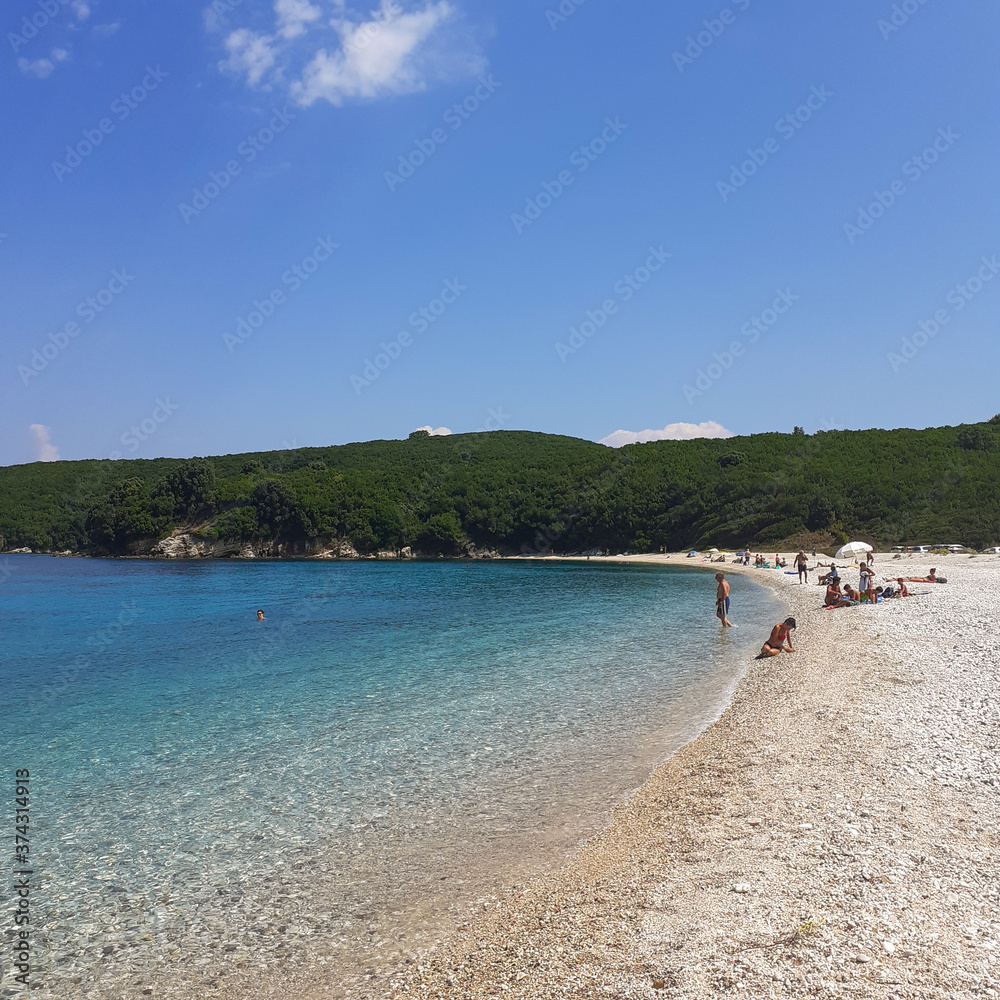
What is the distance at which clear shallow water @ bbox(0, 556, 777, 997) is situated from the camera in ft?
22.1

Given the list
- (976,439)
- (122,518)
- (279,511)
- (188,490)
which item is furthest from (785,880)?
(122,518)

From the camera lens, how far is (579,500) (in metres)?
97.9

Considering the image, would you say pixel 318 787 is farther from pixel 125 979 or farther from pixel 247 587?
pixel 247 587

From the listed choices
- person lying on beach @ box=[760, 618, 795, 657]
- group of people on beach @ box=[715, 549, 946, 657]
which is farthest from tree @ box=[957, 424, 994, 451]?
person lying on beach @ box=[760, 618, 795, 657]

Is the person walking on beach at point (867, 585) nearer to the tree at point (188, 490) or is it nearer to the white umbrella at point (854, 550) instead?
the white umbrella at point (854, 550)

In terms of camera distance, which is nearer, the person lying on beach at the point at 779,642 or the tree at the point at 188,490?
the person lying on beach at the point at 779,642

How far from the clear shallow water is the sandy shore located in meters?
0.89

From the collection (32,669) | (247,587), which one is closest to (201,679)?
(32,669)

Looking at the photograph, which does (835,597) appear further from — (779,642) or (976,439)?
(976,439)

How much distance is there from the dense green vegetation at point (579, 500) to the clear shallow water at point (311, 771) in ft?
175

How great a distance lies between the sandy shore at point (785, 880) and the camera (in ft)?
16.2

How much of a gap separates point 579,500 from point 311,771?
289ft

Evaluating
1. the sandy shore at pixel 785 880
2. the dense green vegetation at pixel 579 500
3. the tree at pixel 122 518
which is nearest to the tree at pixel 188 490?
the dense green vegetation at pixel 579 500

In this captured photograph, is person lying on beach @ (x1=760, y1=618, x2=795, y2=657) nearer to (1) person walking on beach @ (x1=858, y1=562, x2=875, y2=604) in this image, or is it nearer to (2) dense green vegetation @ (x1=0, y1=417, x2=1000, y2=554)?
(1) person walking on beach @ (x1=858, y1=562, x2=875, y2=604)
